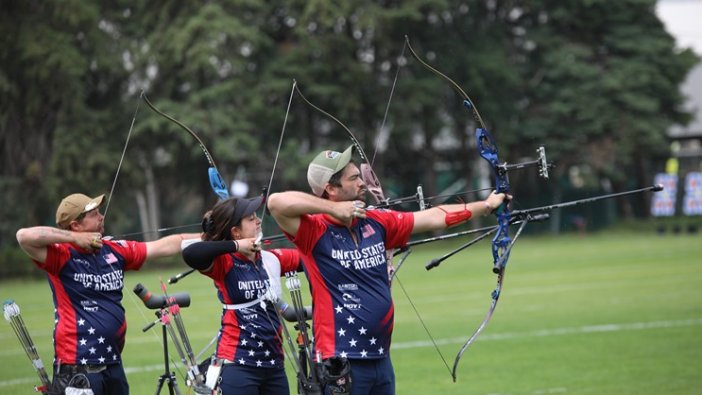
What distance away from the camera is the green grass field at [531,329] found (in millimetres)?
12133

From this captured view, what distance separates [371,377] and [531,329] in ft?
35.1

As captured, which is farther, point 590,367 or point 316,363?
point 590,367

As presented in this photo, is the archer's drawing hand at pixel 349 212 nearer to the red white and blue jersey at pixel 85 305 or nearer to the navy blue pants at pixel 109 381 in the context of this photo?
the red white and blue jersey at pixel 85 305

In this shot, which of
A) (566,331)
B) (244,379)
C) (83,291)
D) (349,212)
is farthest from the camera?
(566,331)

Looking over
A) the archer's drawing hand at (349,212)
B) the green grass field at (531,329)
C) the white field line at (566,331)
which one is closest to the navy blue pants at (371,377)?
the archer's drawing hand at (349,212)

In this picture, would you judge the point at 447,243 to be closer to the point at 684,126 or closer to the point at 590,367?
the point at 684,126

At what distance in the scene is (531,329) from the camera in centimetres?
1667

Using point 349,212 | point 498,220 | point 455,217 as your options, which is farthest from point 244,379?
point 498,220

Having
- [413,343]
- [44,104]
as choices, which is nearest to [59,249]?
[413,343]

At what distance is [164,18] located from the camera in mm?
39312

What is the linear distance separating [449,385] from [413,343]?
3.68 m

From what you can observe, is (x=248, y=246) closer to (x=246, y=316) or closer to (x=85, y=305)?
(x=246, y=316)

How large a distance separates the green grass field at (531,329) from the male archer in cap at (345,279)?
12.7 ft

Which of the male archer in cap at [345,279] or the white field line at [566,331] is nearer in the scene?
the male archer in cap at [345,279]
